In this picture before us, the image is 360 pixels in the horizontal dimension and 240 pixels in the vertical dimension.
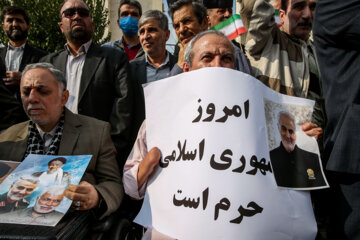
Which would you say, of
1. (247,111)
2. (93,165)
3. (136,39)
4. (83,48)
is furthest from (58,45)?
(247,111)

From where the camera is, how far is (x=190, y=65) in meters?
2.09

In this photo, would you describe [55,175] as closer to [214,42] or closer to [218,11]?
[214,42]

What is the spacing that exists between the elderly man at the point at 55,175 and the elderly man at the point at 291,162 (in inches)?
40.6

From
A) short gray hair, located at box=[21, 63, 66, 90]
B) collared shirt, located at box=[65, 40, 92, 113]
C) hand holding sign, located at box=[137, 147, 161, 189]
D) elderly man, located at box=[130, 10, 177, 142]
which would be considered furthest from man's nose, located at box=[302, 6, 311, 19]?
collared shirt, located at box=[65, 40, 92, 113]

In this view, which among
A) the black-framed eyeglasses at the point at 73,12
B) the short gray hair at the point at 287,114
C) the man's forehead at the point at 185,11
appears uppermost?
the black-framed eyeglasses at the point at 73,12

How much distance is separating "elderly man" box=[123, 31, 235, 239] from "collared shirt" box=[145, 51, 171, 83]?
Answer: 1198 mm

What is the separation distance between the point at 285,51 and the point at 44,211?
1936 millimetres

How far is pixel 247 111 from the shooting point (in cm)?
159

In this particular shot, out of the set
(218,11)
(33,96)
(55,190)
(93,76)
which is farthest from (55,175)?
(218,11)

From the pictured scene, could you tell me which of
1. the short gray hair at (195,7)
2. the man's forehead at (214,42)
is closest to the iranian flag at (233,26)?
the short gray hair at (195,7)

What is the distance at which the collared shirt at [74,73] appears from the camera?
2957mm

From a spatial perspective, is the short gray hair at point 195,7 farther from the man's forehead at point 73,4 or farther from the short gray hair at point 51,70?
the short gray hair at point 51,70

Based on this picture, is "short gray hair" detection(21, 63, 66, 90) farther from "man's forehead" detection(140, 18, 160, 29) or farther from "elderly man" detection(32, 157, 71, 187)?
"man's forehead" detection(140, 18, 160, 29)

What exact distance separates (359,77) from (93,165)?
1.60m
